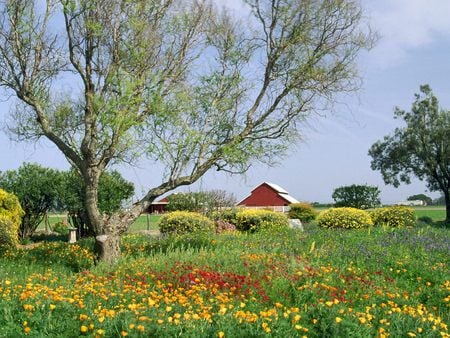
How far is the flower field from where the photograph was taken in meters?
5.36

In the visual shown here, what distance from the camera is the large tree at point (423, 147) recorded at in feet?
115

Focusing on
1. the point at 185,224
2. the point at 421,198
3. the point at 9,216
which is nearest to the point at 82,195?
the point at 9,216

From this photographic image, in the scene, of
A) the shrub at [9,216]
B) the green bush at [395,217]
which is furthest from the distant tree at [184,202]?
the green bush at [395,217]

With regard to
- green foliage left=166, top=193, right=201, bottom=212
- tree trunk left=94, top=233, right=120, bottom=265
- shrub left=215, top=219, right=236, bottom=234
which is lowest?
tree trunk left=94, top=233, right=120, bottom=265

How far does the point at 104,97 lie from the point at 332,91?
5369 mm

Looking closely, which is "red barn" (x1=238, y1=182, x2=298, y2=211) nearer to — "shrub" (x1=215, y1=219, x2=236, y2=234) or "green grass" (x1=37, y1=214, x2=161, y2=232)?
"green grass" (x1=37, y1=214, x2=161, y2=232)

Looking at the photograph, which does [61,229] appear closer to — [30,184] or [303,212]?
[30,184]

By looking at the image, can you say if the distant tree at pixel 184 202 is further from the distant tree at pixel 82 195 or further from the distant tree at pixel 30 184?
the distant tree at pixel 30 184

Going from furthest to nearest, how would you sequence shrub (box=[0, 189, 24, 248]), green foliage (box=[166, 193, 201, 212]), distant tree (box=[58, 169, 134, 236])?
green foliage (box=[166, 193, 201, 212]), distant tree (box=[58, 169, 134, 236]), shrub (box=[0, 189, 24, 248])

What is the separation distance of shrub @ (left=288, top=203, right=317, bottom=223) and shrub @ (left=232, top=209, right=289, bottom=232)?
634cm

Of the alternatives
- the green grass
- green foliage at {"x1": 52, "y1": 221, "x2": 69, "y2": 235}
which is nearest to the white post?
green foliage at {"x1": 52, "y1": 221, "x2": 69, "y2": 235}

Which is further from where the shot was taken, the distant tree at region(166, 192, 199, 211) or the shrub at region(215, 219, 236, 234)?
the distant tree at region(166, 192, 199, 211)

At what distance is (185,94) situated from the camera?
11.8 meters

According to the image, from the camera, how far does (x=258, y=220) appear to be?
1988cm
